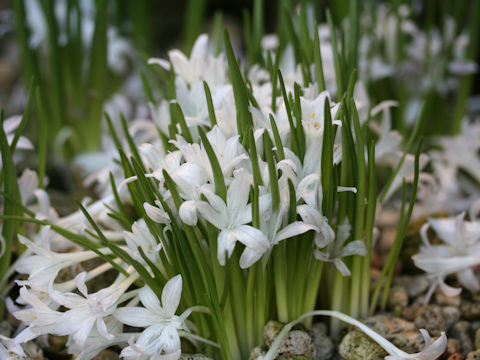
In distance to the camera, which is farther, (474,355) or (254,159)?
(474,355)

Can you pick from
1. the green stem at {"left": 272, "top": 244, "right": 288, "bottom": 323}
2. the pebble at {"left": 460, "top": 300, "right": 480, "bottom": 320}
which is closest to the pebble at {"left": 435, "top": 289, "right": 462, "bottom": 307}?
the pebble at {"left": 460, "top": 300, "right": 480, "bottom": 320}

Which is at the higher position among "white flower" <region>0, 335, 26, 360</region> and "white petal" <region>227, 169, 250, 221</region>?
"white petal" <region>227, 169, 250, 221</region>

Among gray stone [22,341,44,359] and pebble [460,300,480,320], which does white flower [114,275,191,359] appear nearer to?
gray stone [22,341,44,359]

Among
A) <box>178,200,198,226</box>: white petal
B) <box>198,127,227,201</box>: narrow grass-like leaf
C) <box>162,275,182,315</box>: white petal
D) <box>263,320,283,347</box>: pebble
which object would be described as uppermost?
<box>198,127,227,201</box>: narrow grass-like leaf

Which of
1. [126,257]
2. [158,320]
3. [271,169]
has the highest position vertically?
[271,169]

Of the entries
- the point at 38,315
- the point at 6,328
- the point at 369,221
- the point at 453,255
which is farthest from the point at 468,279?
the point at 6,328

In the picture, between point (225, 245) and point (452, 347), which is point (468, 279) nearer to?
point (452, 347)

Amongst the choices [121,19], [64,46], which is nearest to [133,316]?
[64,46]
